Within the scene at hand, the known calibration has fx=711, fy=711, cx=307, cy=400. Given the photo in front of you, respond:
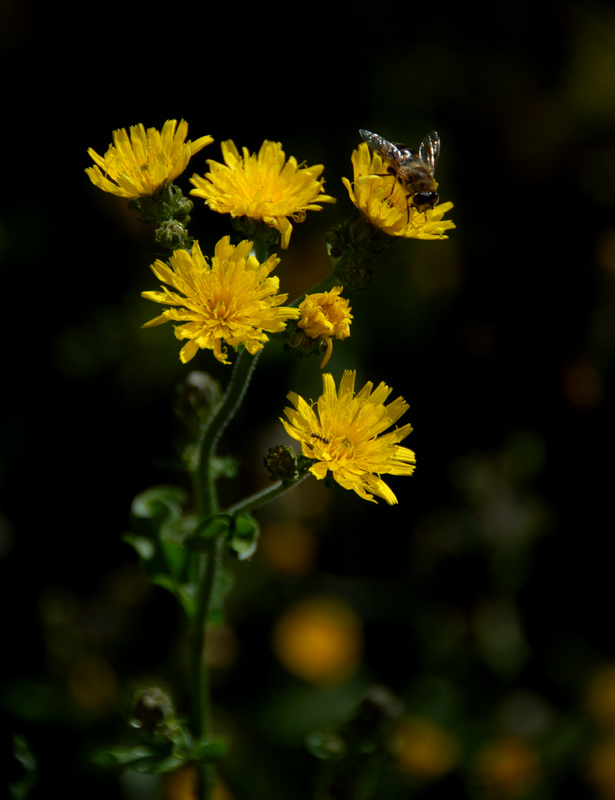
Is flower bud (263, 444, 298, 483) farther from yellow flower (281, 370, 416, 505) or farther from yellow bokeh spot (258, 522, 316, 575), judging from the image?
yellow bokeh spot (258, 522, 316, 575)

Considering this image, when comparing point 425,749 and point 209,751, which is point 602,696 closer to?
point 425,749

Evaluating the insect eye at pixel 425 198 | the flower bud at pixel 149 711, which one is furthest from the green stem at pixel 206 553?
the insect eye at pixel 425 198

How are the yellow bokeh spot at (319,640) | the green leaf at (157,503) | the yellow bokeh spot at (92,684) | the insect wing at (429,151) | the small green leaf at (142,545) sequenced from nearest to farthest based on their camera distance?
the small green leaf at (142,545) → the green leaf at (157,503) → the insect wing at (429,151) → the yellow bokeh spot at (92,684) → the yellow bokeh spot at (319,640)

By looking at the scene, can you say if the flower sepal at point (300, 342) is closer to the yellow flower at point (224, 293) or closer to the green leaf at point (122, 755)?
the yellow flower at point (224, 293)

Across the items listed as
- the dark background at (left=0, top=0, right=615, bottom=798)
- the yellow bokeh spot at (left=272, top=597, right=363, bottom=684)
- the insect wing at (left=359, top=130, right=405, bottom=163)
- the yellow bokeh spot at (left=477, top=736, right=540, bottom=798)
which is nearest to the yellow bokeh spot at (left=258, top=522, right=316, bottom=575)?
the dark background at (left=0, top=0, right=615, bottom=798)

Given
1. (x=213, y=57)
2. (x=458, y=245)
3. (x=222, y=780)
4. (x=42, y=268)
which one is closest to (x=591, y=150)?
(x=458, y=245)

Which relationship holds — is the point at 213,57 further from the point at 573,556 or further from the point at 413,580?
the point at 573,556
